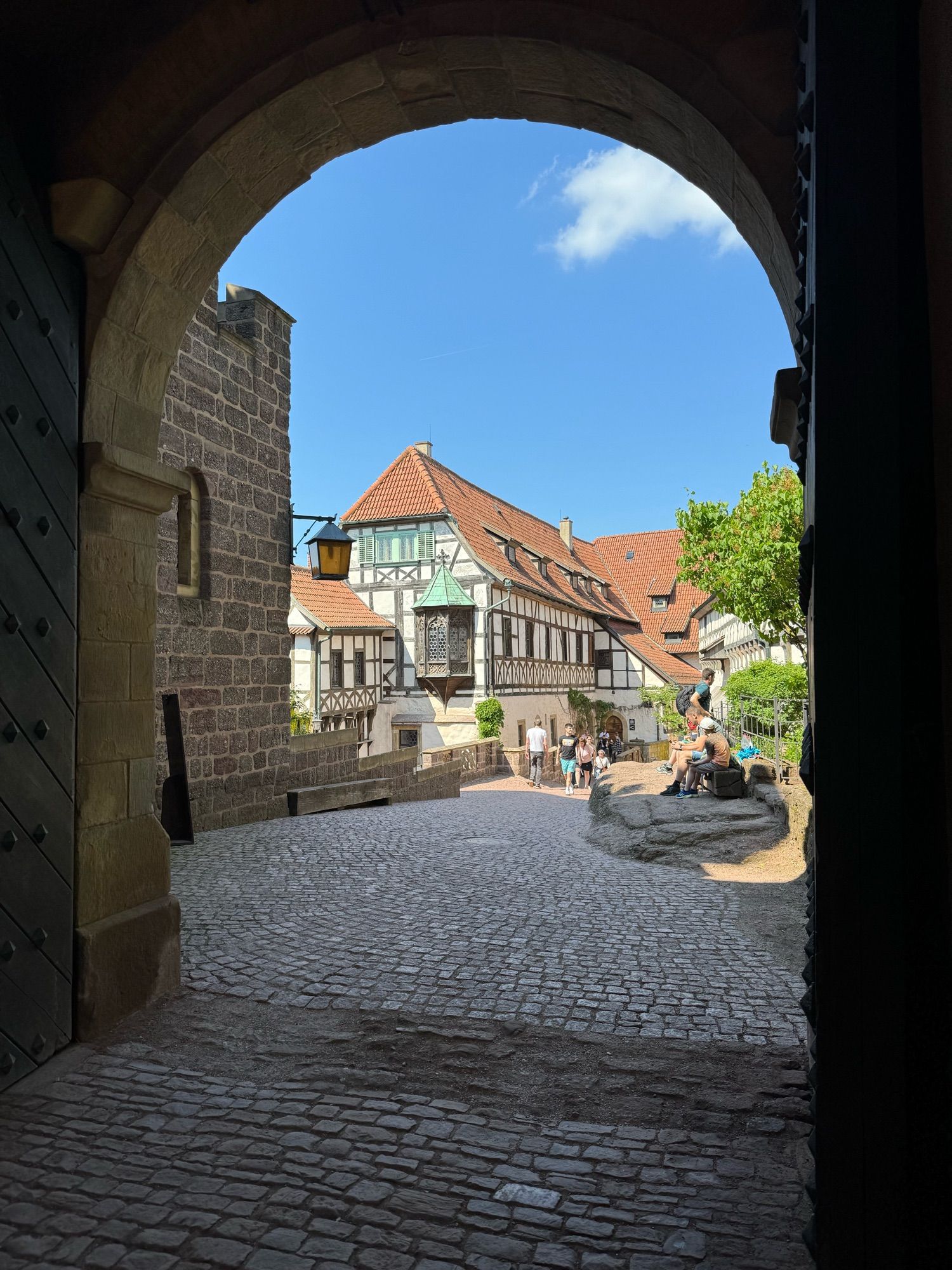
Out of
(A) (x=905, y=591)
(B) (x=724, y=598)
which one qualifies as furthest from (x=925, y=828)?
(B) (x=724, y=598)

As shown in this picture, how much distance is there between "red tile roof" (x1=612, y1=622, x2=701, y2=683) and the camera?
32750 millimetres

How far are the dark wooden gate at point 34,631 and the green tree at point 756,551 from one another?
12.0 m

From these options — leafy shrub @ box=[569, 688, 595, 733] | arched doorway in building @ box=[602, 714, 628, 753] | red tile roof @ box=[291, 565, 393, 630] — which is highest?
red tile roof @ box=[291, 565, 393, 630]

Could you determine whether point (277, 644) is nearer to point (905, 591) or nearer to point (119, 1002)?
point (119, 1002)

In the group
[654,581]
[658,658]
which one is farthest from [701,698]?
[654,581]

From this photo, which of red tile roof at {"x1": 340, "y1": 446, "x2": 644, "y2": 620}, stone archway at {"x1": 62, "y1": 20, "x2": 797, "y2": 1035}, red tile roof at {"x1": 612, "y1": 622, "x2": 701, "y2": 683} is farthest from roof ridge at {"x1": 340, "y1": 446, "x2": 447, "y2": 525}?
stone archway at {"x1": 62, "y1": 20, "x2": 797, "y2": 1035}

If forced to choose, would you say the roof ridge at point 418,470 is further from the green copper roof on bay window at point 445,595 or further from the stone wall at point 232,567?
the stone wall at point 232,567

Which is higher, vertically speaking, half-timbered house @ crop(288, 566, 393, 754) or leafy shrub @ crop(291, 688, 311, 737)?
half-timbered house @ crop(288, 566, 393, 754)

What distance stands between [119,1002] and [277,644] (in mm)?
5705

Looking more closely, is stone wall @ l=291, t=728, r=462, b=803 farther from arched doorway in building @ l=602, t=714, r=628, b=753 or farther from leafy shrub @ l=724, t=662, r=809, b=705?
arched doorway in building @ l=602, t=714, r=628, b=753

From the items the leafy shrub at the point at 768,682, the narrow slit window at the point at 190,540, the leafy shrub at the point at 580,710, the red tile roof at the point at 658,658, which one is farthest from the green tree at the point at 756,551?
the red tile roof at the point at 658,658

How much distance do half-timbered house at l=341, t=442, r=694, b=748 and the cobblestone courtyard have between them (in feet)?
64.3

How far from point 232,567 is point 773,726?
6553 millimetres

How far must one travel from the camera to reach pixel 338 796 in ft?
31.1
